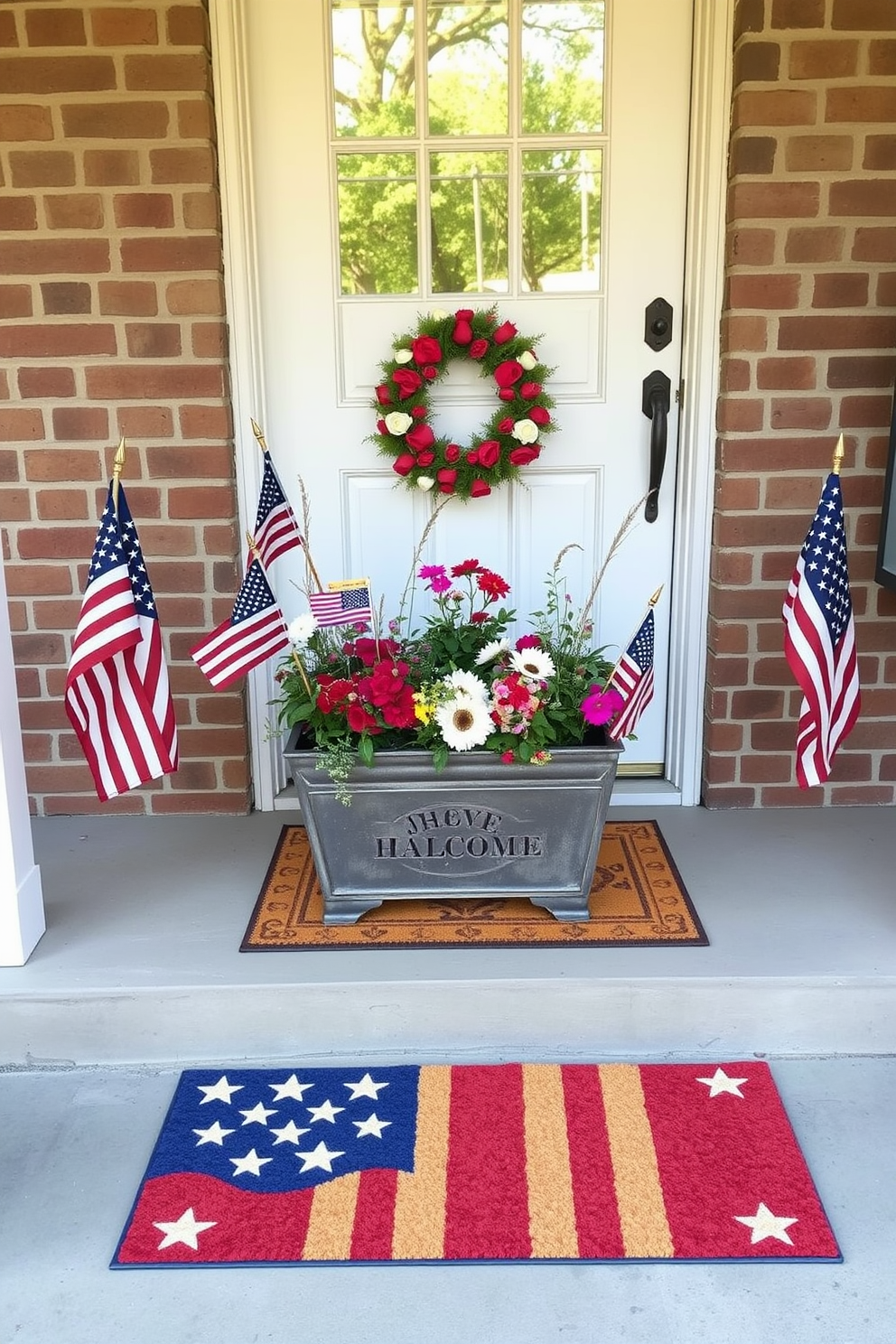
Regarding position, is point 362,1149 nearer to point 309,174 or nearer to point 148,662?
point 148,662

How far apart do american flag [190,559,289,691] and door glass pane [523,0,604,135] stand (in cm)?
135

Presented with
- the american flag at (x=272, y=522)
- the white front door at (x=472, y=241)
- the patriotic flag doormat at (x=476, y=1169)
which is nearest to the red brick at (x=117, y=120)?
the white front door at (x=472, y=241)

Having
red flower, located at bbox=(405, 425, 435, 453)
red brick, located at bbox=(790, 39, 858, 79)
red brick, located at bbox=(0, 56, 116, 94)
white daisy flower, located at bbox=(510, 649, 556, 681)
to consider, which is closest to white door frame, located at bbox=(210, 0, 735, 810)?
red brick, located at bbox=(790, 39, 858, 79)

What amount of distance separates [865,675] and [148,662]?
177 cm

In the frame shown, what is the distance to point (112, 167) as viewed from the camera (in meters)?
2.39

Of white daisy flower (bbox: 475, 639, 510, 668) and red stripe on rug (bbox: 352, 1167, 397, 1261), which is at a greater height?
white daisy flower (bbox: 475, 639, 510, 668)

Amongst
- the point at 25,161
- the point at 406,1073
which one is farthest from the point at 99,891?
the point at 25,161

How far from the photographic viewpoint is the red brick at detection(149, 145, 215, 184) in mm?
2385

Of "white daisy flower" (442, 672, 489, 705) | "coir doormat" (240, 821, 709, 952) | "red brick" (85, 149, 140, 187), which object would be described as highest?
"red brick" (85, 149, 140, 187)

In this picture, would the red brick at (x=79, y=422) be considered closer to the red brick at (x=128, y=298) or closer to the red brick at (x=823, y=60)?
the red brick at (x=128, y=298)

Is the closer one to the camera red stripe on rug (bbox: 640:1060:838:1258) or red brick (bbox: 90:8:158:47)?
red stripe on rug (bbox: 640:1060:838:1258)

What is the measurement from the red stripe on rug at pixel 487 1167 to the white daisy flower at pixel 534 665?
2.46 feet

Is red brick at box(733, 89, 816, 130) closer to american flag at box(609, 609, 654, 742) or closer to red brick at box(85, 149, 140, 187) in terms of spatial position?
american flag at box(609, 609, 654, 742)

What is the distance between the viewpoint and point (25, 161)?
2.39 metres
